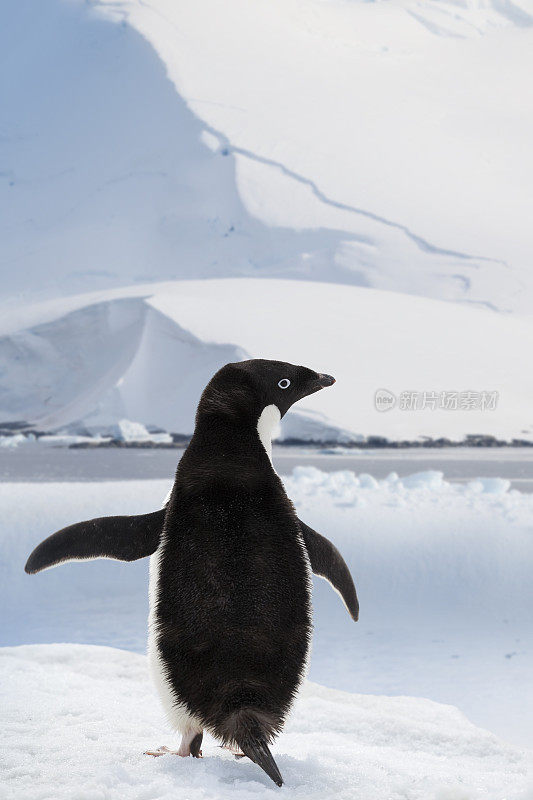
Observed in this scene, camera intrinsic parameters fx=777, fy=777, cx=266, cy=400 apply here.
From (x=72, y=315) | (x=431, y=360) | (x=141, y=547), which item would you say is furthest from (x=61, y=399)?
(x=141, y=547)

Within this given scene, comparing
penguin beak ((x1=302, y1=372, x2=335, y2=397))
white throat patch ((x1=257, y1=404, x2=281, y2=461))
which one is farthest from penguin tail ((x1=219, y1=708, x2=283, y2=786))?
penguin beak ((x1=302, y1=372, x2=335, y2=397))

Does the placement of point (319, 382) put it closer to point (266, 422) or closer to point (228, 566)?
point (266, 422)

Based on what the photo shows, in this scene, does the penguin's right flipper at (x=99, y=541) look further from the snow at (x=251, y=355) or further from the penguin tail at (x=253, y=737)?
the snow at (x=251, y=355)

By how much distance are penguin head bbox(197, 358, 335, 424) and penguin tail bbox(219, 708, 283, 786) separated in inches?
18.0

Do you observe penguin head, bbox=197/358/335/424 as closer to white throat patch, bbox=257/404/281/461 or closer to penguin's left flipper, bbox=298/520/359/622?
white throat patch, bbox=257/404/281/461

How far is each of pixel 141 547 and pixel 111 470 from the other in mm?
6493

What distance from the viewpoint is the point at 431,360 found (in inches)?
334

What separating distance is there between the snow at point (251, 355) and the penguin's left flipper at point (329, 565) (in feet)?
18.5

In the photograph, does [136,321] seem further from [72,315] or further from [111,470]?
[111,470]

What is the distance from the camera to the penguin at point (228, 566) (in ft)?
3.87

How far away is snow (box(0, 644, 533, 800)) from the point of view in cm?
117

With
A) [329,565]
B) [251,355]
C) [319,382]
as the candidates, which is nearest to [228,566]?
[329,565]

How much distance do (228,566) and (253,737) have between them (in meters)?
0.25

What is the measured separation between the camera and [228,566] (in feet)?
3.95
